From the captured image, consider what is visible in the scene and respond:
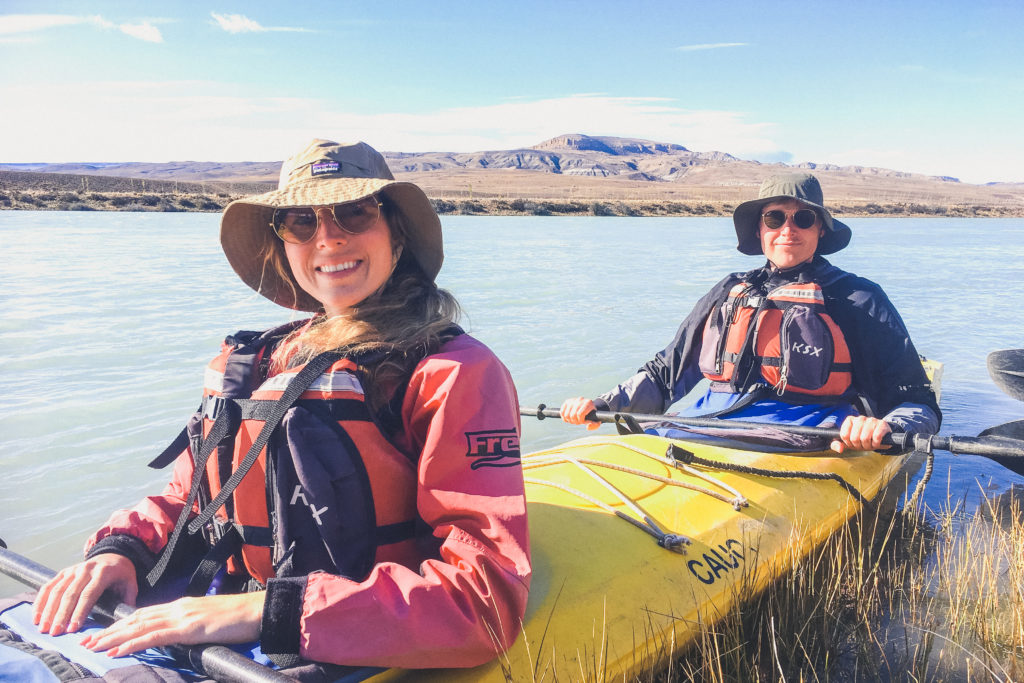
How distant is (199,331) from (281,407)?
299 inches

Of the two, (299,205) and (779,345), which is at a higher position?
(299,205)

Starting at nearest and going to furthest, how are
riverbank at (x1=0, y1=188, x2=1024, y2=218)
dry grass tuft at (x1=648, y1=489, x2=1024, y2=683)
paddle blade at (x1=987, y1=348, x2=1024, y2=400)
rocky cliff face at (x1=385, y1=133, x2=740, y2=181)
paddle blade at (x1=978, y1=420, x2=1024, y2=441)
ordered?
dry grass tuft at (x1=648, y1=489, x2=1024, y2=683)
paddle blade at (x1=978, y1=420, x2=1024, y2=441)
paddle blade at (x1=987, y1=348, x2=1024, y2=400)
riverbank at (x1=0, y1=188, x2=1024, y2=218)
rocky cliff face at (x1=385, y1=133, x2=740, y2=181)

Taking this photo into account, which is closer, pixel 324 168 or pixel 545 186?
pixel 324 168

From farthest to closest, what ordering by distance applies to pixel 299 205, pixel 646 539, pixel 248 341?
pixel 646 539
pixel 248 341
pixel 299 205

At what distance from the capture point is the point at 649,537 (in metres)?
2.29

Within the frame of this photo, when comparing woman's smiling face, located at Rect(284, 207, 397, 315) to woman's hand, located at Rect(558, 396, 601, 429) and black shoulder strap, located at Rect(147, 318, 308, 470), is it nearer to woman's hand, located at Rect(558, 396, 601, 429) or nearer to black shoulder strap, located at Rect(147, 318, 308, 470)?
black shoulder strap, located at Rect(147, 318, 308, 470)

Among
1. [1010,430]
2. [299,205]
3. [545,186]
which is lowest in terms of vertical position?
[1010,430]

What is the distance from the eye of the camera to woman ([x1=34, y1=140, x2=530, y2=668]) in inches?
51.6

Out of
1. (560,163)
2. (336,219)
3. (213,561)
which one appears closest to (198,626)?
(213,561)

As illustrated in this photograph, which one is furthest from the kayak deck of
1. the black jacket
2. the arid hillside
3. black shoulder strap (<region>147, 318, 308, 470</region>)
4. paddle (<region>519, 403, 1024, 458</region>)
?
the arid hillside

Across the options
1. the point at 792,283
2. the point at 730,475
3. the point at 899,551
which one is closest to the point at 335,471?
the point at 730,475

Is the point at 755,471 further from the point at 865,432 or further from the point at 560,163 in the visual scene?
the point at 560,163

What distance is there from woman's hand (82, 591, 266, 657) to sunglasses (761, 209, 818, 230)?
2.88m

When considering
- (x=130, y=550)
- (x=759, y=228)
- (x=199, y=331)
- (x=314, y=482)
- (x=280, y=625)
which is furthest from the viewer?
(x=199, y=331)
